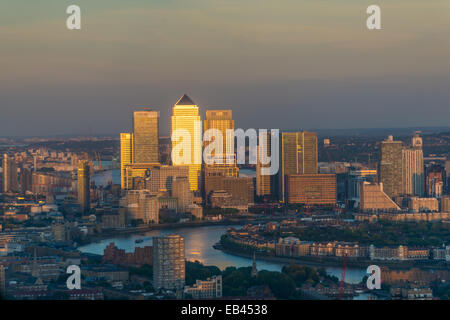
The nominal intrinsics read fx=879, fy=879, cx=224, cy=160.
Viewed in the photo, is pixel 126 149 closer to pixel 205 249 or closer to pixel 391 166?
pixel 391 166

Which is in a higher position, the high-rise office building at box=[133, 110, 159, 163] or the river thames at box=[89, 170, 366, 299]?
the high-rise office building at box=[133, 110, 159, 163]

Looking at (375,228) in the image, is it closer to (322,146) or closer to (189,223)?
(189,223)

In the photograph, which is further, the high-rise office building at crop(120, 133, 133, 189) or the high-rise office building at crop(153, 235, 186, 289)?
the high-rise office building at crop(120, 133, 133, 189)

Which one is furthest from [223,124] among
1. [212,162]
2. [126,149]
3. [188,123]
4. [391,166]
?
[391,166]

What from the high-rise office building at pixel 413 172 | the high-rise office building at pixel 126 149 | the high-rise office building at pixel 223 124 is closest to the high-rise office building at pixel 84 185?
the high-rise office building at pixel 126 149

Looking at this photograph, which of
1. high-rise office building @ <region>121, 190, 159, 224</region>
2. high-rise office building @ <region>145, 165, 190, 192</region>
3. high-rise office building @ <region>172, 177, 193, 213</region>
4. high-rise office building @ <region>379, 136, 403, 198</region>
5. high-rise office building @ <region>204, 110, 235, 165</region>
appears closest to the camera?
high-rise office building @ <region>121, 190, 159, 224</region>

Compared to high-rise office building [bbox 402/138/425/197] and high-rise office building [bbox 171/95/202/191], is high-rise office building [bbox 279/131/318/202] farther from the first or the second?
high-rise office building [bbox 171/95/202/191]

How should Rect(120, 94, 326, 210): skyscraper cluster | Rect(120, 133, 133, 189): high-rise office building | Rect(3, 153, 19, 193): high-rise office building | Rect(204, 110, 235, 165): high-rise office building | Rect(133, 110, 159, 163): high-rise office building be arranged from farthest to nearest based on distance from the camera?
1. Rect(133, 110, 159, 163): high-rise office building
2. Rect(120, 133, 133, 189): high-rise office building
3. Rect(204, 110, 235, 165): high-rise office building
4. Rect(120, 94, 326, 210): skyscraper cluster
5. Rect(3, 153, 19, 193): high-rise office building

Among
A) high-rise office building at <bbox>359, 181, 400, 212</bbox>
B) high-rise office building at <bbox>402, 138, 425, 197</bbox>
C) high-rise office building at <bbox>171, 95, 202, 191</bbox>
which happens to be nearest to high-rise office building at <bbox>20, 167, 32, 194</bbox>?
high-rise office building at <bbox>171, 95, 202, 191</bbox>
